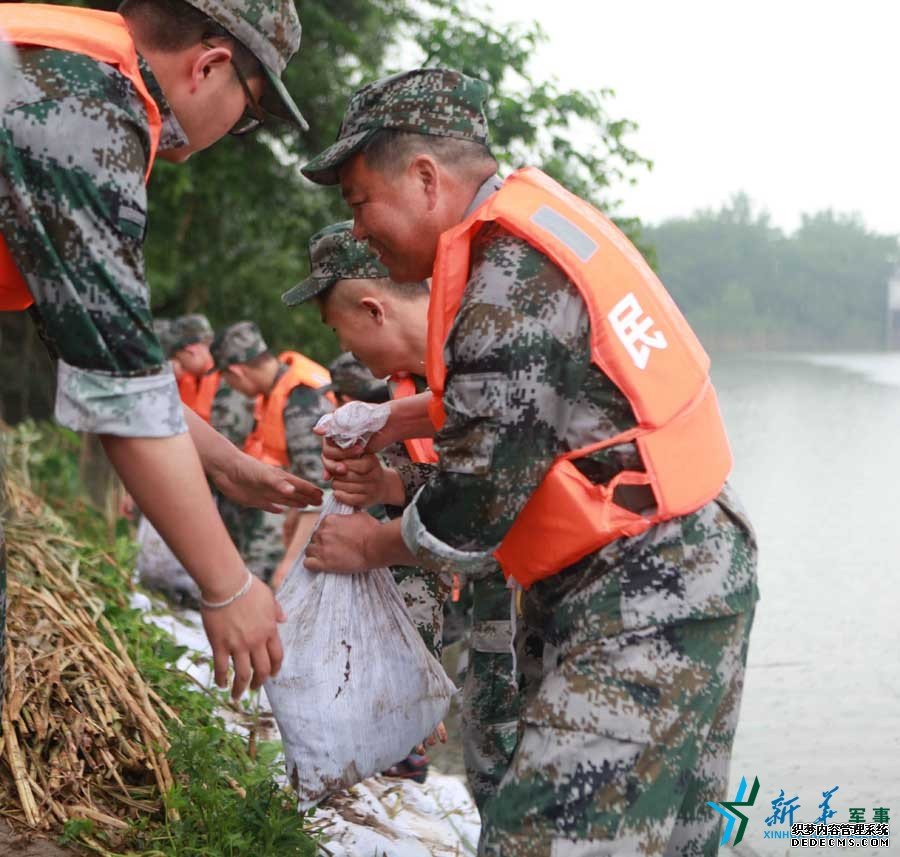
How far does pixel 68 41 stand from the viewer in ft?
6.91

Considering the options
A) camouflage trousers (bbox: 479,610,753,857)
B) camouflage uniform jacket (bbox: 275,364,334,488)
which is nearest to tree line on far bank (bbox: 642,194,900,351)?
camouflage uniform jacket (bbox: 275,364,334,488)

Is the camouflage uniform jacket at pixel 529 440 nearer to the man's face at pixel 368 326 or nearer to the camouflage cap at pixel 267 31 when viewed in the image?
the camouflage cap at pixel 267 31

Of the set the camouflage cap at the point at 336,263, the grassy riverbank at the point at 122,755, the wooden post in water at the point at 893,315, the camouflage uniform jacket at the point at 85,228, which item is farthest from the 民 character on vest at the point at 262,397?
the wooden post in water at the point at 893,315

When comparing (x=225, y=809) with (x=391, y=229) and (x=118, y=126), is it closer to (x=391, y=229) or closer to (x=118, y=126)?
(x=391, y=229)

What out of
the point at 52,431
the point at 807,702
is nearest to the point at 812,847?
the point at 807,702

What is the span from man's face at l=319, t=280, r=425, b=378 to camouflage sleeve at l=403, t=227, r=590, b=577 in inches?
55.9

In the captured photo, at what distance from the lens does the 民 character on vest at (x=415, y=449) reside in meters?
3.70

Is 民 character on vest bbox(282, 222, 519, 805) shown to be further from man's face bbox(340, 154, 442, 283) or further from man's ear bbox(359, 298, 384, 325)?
man's face bbox(340, 154, 442, 283)

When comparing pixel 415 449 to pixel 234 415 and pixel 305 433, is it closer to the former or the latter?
pixel 305 433

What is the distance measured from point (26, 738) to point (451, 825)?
1.49 meters

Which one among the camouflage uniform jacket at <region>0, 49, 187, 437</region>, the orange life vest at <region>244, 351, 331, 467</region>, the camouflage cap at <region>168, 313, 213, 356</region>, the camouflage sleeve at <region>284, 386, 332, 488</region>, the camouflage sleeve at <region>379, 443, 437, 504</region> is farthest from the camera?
the camouflage cap at <region>168, 313, 213, 356</region>

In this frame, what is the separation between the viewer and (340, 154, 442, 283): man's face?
8.68 feet

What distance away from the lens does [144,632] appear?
499 cm

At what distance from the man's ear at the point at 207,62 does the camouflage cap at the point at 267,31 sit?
A: 0.14 ft
